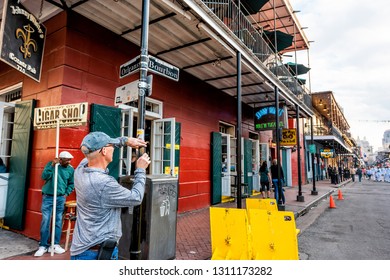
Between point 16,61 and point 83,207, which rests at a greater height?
point 16,61

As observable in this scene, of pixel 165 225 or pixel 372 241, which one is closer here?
pixel 165 225

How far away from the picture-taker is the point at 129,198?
196cm

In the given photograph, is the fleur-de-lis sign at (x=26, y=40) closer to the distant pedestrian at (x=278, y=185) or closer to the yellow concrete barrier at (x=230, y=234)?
the yellow concrete barrier at (x=230, y=234)

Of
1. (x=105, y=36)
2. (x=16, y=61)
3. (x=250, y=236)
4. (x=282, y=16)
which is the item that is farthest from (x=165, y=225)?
(x=282, y=16)

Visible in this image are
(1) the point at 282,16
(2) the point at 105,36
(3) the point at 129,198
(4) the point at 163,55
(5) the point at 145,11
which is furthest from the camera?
(1) the point at 282,16

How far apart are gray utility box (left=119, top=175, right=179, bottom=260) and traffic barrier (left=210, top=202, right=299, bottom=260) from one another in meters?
0.73

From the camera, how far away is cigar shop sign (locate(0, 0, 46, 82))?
376 cm

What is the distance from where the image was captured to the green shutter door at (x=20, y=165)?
5.18 meters

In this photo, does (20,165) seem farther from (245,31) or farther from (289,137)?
(289,137)

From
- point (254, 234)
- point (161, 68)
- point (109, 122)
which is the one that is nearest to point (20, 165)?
point (109, 122)

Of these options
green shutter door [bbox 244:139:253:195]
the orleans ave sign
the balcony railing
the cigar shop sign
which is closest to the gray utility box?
the orleans ave sign

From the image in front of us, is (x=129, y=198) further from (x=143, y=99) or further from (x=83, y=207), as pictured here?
(x=143, y=99)

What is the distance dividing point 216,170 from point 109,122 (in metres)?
4.86

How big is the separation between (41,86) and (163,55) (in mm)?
3085
